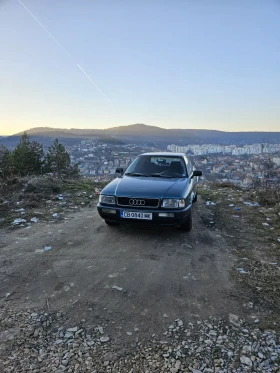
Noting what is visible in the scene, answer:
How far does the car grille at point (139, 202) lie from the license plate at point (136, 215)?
132mm

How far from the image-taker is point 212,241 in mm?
4578

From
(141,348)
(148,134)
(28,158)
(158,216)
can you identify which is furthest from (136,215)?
(148,134)

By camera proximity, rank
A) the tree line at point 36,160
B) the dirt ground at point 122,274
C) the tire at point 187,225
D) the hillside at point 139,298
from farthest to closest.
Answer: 1. the tree line at point 36,160
2. the tire at point 187,225
3. the dirt ground at point 122,274
4. the hillside at point 139,298

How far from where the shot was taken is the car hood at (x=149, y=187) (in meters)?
4.43

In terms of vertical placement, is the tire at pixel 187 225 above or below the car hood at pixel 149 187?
below

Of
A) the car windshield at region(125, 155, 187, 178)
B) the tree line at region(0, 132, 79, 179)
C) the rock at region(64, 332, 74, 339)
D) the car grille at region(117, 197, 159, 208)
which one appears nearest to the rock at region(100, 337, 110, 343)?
the rock at region(64, 332, 74, 339)

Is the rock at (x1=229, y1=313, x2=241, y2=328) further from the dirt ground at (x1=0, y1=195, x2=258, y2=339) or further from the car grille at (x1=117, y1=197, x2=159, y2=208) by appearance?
the car grille at (x1=117, y1=197, x2=159, y2=208)

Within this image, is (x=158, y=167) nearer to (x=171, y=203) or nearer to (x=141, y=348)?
(x=171, y=203)

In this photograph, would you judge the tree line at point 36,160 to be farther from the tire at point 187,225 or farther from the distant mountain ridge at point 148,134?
the distant mountain ridge at point 148,134

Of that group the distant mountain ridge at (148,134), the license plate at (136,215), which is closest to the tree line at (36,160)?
the license plate at (136,215)

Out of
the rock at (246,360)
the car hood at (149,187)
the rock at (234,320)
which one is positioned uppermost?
the car hood at (149,187)

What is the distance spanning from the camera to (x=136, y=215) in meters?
4.38

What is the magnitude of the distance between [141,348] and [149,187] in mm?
2894

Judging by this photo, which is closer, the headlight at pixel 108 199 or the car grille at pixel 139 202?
the car grille at pixel 139 202
